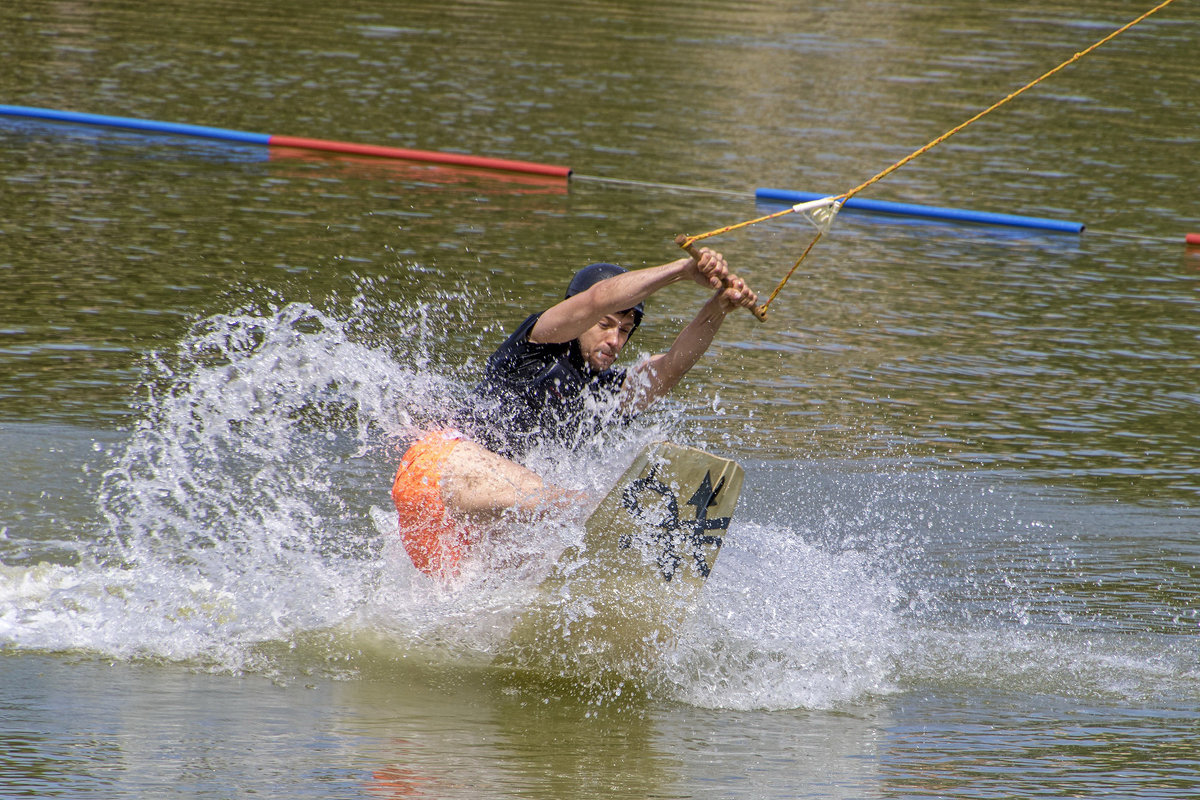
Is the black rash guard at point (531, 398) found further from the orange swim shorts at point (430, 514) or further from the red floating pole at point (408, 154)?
the red floating pole at point (408, 154)

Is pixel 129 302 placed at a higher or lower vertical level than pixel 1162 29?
higher

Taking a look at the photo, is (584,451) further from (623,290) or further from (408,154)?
(408,154)

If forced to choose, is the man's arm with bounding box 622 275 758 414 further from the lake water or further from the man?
the lake water

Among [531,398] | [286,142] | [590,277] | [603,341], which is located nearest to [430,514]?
[531,398]

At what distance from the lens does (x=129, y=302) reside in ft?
27.1

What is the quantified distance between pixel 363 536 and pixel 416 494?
1.02m

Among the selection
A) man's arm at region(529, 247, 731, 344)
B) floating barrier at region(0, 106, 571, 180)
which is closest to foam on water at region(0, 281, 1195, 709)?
man's arm at region(529, 247, 731, 344)

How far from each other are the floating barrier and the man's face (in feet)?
24.8

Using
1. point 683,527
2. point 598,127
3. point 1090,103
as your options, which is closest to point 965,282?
point 598,127

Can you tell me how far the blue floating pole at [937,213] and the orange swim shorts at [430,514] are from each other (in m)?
7.23

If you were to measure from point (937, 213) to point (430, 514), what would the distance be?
316 inches

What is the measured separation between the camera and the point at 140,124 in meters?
13.0

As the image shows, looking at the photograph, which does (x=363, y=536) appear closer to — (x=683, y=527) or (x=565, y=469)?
(x=565, y=469)

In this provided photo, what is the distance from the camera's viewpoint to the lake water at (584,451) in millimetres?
4059
